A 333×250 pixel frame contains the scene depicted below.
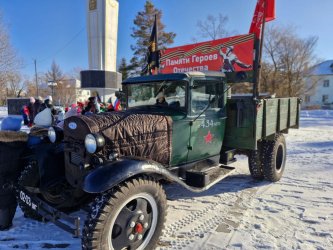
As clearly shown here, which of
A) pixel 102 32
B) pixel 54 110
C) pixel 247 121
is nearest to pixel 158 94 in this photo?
pixel 247 121

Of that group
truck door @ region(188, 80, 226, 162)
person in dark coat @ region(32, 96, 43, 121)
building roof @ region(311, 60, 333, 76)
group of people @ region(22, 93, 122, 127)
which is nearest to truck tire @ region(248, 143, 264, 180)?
truck door @ region(188, 80, 226, 162)

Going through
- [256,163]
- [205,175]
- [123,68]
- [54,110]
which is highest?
[123,68]

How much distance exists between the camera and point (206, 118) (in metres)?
4.01

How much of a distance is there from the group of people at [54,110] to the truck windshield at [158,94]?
1.71 feet

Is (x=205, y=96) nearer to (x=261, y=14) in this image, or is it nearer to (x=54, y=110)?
(x=261, y=14)

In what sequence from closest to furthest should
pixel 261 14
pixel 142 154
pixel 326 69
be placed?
pixel 142 154
pixel 261 14
pixel 326 69

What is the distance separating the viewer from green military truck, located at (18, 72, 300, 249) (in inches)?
101

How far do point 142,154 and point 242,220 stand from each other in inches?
65.8

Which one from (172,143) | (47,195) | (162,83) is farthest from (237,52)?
(47,195)

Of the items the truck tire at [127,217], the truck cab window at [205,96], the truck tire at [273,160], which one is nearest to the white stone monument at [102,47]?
the truck tire at [273,160]

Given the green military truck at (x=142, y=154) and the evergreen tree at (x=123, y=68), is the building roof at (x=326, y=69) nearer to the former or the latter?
the evergreen tree at (x=123, y=68)

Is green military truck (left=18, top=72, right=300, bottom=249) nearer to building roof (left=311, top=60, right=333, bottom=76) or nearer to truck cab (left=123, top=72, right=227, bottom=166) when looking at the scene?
truck cab (left=123, top=72, right=227, bottom=166)

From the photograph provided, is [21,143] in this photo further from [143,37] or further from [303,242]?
[143,37]

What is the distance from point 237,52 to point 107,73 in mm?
18795
